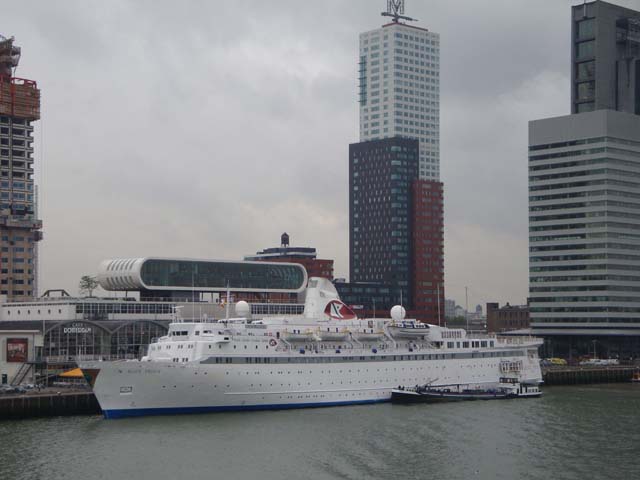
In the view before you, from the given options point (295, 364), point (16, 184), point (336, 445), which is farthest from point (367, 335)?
point (16, 184)

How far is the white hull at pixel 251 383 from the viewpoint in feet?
208

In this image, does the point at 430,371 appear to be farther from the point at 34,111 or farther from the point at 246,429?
the point at 34,111

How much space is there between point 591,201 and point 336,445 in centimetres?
10021

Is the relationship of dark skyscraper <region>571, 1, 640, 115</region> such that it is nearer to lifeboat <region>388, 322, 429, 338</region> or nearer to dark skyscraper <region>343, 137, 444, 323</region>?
dark skyscraper <region>343, 137, 444, 323</region>

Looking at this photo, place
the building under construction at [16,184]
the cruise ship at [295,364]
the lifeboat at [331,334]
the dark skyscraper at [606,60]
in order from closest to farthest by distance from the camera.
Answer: the cruise ship at [295,364] → the lifeboat at [331,334] → the building under construction at [16,184] → the dark skyscraper at [606,60]

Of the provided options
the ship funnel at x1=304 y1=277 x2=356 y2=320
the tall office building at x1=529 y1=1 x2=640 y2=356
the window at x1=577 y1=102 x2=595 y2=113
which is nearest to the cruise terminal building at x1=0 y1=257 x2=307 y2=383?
the ship funnel at x1=304 y1=277 x2=356 y2=320

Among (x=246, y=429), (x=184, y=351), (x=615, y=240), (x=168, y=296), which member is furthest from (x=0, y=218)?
(x=615, y=240)

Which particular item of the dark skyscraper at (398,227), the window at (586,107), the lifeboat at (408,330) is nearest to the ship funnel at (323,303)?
the lifeboat at (408,330)

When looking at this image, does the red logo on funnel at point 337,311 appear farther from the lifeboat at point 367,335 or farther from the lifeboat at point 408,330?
the lifeboat at point 408,330

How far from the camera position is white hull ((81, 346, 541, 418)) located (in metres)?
63.2

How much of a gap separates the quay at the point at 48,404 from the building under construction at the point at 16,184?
58726 millimetres

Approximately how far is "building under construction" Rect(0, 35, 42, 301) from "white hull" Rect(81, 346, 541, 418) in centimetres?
6525

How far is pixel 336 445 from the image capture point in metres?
52.8

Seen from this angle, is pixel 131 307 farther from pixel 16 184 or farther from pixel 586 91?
pixel 586 91
